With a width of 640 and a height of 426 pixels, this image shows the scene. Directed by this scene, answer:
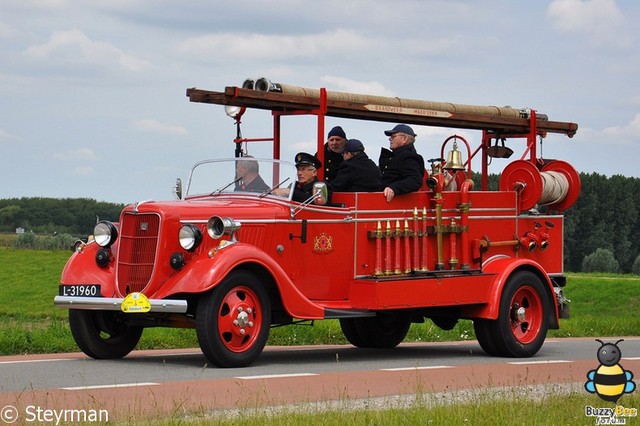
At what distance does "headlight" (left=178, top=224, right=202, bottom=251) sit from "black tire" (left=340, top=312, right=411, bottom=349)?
4.39 m

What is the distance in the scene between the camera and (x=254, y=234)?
13.5 metres

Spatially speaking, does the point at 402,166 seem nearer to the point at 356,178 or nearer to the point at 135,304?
the point at 356,178

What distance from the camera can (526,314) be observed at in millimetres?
15797

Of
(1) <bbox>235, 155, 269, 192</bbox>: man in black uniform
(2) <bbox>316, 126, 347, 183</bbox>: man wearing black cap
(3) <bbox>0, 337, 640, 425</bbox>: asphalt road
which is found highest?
(2) <bbox>316, 126, 347, 183</bbox>: man wearing black cap

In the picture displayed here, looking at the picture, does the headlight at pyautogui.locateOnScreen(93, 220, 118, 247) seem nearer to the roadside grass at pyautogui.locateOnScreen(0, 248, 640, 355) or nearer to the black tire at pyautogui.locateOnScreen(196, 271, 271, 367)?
the black tire at pyautogui.locateOnScreen(196, 271, 271, 367)

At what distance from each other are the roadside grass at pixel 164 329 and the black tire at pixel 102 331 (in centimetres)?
182

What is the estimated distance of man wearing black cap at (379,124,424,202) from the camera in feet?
48.9

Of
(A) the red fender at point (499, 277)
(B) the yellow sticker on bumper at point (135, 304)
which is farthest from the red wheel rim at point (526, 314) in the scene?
(B) the yellow sticker on bumper at point (135, 304)

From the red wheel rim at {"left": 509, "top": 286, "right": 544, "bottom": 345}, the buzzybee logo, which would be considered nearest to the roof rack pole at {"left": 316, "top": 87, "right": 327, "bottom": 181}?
the red wheel rim at {"left": 509, "top": 286, "right": 544, "bottom": 345}

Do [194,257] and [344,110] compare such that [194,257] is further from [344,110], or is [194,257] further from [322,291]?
[344,110]

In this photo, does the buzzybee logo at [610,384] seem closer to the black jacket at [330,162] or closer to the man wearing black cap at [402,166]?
the man wearing black cap at [402,166]

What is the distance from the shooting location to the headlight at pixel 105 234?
13.7 metres

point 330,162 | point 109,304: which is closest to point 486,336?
point 330,162

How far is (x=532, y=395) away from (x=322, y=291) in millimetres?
4154
